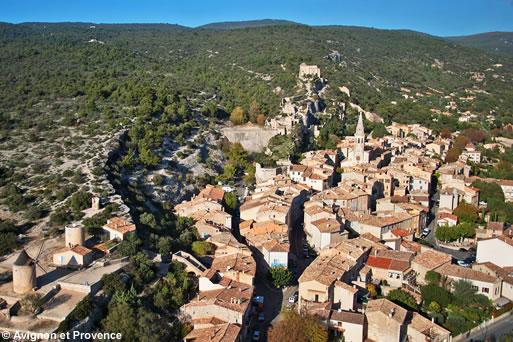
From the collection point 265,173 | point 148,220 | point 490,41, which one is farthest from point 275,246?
point 490,41

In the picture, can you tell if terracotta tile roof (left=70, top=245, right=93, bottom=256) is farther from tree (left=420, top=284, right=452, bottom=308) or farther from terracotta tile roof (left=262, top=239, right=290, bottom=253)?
tree (left=420, top=284, right=452, bottom=308)

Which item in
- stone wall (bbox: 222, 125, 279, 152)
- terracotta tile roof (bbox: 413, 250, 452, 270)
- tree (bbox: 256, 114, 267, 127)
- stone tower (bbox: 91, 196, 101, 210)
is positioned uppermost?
tree (bbox: 256, 114, 267, 127)

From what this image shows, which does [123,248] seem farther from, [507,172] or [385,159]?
[507,172]

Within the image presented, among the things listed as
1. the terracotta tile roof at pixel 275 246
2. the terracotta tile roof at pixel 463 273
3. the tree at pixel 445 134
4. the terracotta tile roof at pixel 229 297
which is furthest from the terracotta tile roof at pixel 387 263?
the tree at pixel 445 134

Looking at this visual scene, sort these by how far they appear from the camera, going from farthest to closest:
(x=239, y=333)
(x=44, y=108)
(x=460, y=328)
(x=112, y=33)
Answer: (x=112, y=33), (x=44, y=108), (x=460, y=328), (x=239, y=333)

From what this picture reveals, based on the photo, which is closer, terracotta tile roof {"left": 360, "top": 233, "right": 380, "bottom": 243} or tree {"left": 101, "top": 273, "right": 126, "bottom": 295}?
tree {"left": 101, "top": 273, "right": 126, "bottom": 295}

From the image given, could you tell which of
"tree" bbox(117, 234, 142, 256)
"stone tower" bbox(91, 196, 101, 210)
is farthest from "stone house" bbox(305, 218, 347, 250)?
"stone tower" bbox(91, 196, 101, 210)

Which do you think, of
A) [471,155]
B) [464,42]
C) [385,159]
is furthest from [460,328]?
[464,42]
